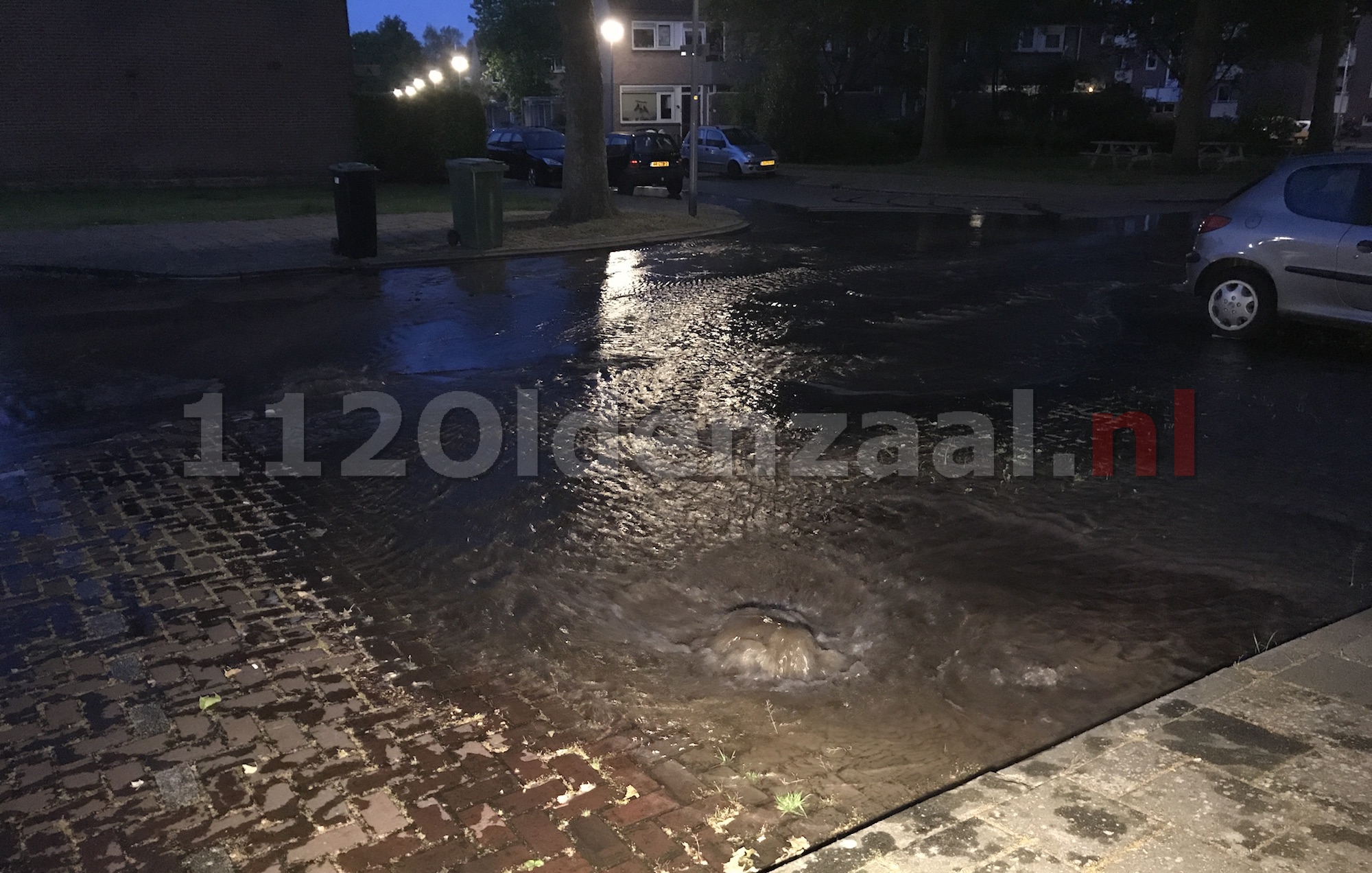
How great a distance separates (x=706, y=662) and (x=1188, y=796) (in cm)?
180

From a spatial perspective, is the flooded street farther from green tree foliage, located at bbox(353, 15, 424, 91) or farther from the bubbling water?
green tree foliage, located at bbox(353, 15, 424, 91)

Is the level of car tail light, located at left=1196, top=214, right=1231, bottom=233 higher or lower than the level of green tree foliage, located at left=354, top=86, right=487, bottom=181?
lower

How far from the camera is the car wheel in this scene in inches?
379

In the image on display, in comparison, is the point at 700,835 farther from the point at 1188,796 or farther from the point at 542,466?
the point at 542,466

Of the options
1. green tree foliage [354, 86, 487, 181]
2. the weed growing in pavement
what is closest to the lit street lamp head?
green tree foliage [354, 86, 487, 181]

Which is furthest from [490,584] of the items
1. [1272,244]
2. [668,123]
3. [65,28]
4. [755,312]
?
[668,123]

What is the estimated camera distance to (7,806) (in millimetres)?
3346

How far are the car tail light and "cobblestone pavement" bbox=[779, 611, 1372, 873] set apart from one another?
6991 mm

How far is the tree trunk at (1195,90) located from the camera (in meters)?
33.2

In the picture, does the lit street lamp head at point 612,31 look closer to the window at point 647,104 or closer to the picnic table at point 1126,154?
the picnic table at point 1126,154

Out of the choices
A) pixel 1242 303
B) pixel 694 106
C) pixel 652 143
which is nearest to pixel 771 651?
pixel 1242 303

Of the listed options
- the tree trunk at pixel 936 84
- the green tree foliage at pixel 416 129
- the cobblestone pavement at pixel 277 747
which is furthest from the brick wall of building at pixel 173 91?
the cobblestone pavement at pixel 277 747

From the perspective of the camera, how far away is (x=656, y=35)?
51844mm

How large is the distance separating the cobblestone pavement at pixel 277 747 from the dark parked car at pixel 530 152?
25.4m
